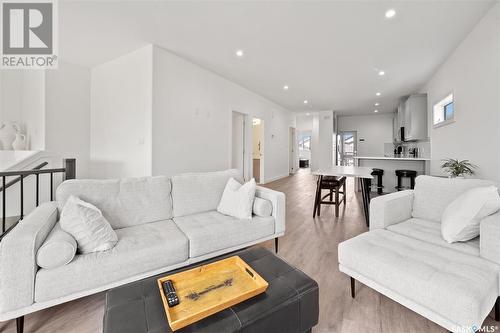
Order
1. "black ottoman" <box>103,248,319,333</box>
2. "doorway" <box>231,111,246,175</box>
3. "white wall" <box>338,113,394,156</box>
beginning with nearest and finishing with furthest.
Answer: "black ottoman" <box>103,248,319,333</box>, "doorway" <box>231,111,246,175</box>, "white wall" <box>338,113,394,156</box>

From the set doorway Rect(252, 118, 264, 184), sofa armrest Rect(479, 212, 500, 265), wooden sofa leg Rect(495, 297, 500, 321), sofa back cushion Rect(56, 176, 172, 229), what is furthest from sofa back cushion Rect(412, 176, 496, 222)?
doorway Rect(252, 118, 264, 184)

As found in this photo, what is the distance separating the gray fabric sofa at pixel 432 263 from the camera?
1065 millimetres

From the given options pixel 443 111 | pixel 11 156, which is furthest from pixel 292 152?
pixel 11 156

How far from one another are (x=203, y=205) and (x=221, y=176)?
0.41 meters

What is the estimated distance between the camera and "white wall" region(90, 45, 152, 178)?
3639 mm

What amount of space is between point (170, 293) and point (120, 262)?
657 millimetres

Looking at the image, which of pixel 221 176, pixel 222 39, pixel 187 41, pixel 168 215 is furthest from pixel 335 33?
pixel 168 215

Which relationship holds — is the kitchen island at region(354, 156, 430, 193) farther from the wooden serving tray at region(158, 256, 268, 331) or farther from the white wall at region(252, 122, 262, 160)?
the wooden serving tray at region(158, 256, 268, 331)

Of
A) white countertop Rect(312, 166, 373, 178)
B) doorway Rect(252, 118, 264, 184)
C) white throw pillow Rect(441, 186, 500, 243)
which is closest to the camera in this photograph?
white throw pillow Rect(441, 186, 500, 243)

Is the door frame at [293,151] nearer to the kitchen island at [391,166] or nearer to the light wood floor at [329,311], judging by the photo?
the kitchen island at [391,166]

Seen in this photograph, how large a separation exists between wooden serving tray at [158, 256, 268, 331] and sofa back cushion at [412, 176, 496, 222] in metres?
1.85

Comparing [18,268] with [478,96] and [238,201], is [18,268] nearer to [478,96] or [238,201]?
[238,201]

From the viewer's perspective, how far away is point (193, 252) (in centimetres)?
175

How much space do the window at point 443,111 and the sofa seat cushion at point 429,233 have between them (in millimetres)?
2982
